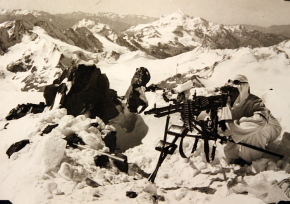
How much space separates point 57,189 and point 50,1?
238 cm

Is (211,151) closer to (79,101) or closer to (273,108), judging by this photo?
(273,108)

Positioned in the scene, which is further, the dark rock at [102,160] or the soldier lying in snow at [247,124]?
the dark rock at [102,160]

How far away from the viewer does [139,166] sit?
8.02ft

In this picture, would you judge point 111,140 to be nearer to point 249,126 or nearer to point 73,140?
point 73,140

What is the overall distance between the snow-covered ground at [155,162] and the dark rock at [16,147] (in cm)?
5

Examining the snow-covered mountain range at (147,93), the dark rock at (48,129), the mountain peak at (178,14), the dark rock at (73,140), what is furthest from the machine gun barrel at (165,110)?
the mountain peak at (178,14)

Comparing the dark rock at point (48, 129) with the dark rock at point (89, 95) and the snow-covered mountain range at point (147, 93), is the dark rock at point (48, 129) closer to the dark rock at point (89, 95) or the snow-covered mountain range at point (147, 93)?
the snow-covered mountain range at point (147, 93)

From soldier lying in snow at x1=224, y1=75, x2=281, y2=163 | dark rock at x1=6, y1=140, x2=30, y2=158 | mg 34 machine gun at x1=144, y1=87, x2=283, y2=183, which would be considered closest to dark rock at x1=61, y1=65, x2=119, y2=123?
dark rock at x1=6, y1=140, x2=30, y2=158

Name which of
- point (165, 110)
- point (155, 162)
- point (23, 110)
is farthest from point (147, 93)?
point (23, 110)

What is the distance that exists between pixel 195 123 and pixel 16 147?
191 cm

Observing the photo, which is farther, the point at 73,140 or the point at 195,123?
the point at 73,140

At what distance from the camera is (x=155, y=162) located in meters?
2.42

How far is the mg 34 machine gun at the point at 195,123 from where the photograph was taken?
7.27ft

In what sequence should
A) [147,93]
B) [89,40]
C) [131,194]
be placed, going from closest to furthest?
[131,194]
[147,93]
[89,40]
